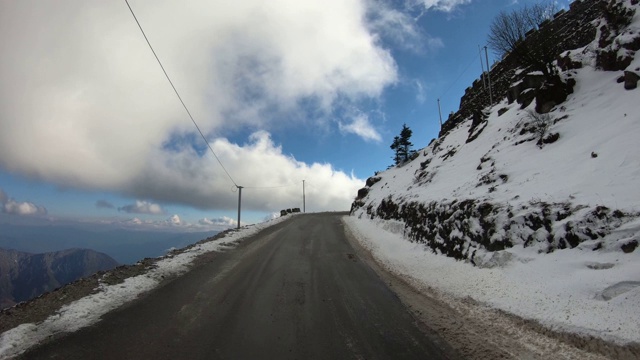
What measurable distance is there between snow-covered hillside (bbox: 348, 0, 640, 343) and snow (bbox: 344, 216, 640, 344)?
0.07ft

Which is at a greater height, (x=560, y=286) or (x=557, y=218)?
(x=557, y=218)

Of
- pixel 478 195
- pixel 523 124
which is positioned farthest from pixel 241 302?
pixel 523 124

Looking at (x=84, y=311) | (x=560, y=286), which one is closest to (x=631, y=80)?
(x=560, y=286)

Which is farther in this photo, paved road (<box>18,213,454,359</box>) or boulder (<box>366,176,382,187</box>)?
boulder (<box>366,176,382,187</box>)

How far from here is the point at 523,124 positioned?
16625 millimetres

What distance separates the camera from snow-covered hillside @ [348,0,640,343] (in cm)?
548

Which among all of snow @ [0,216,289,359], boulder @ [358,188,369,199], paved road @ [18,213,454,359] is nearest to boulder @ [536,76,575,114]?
paved road @ [18,213,454,359]

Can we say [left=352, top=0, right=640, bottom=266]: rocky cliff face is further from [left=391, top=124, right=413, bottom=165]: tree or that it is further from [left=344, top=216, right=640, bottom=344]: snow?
[left=391, top=124, right=413, bottom=165]: tree

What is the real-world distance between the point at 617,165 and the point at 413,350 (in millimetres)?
7611

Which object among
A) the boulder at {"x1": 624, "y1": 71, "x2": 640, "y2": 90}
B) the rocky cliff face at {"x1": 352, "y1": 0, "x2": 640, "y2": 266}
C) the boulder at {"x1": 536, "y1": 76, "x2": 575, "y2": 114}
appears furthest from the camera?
the boulder at {"x1": 536, "y1": 76, "x2": 575, "y2": 114}

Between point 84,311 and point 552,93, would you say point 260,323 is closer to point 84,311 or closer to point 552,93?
point 84,311

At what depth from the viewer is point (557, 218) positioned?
7496mm

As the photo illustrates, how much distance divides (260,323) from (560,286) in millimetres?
5558

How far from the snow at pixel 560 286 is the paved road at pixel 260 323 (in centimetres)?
181
